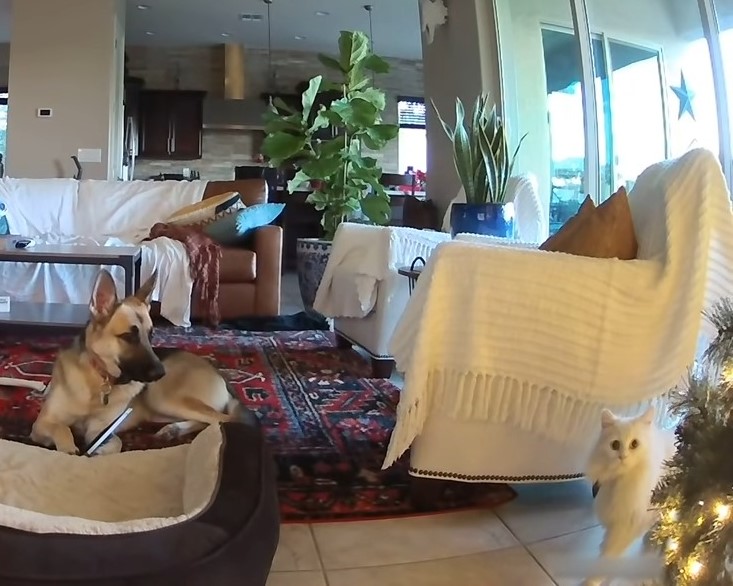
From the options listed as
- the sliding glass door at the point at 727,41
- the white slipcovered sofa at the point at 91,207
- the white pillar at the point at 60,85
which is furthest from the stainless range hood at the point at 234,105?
the sliding glass door at the point at 727,41

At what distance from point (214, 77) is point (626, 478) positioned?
9.87 m

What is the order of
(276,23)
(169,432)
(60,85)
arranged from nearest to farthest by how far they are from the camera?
(169,432) < (60,85) < (276,23)

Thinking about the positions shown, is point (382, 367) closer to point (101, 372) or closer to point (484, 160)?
point (484, 160)

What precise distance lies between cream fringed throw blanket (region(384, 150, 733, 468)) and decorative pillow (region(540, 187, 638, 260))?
0.11 meters

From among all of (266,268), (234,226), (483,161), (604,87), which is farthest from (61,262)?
(604,87)

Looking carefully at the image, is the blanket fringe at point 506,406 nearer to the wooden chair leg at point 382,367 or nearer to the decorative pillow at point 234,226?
the wooden chair leg at point 382,367

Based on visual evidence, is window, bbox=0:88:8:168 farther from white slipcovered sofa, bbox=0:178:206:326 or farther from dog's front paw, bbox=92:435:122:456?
dog's front paw, bbox=92:435:122:456

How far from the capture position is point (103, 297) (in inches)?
81.0

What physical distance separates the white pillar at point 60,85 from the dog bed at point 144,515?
6149mm

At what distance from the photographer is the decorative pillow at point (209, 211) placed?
15.7 feet

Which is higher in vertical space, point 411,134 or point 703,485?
point 411,134

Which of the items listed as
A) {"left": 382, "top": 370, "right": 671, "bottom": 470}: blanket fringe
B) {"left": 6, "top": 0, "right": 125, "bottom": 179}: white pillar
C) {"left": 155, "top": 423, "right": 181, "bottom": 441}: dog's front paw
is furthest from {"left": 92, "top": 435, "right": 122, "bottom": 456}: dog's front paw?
{"left": 6, "top": 0, "right": 125, "bottom": 179}: white pillar

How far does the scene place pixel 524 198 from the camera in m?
3.74

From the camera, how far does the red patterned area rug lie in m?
1.95
